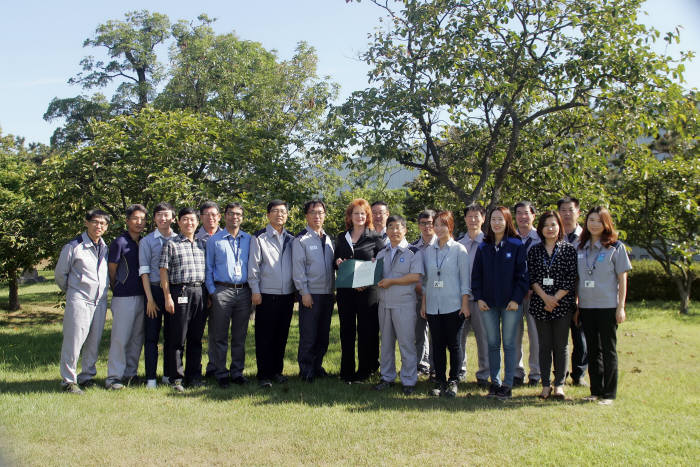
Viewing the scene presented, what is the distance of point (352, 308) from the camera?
602cm

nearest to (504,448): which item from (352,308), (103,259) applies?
(352,308)

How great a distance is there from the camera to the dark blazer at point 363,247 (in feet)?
19.5

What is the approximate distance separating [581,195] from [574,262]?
4083 millimetres

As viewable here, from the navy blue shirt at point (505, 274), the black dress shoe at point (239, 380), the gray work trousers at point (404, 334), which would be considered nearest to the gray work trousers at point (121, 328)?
the black dress shoe at point (239, 380)

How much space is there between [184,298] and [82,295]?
1082mm

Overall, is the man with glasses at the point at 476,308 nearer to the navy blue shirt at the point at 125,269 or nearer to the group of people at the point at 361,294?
the group of people at the point at 361,294

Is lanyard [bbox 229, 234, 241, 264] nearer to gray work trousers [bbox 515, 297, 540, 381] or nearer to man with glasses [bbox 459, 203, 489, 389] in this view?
man with glasses [bbox 459, 203, 489, 389]

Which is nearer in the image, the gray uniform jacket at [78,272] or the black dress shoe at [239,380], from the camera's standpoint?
the gray uniform jacket at [78,272]

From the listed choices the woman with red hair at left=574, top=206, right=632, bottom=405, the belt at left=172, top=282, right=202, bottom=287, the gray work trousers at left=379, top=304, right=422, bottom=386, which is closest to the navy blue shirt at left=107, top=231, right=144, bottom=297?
the belt at left=172, top=282, right=202, bottom=287

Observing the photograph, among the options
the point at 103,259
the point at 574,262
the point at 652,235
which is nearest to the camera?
the point at 574,262

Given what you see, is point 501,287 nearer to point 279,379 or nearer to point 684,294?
point 279,379

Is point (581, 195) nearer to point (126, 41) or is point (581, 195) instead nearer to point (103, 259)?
point (103, 259)

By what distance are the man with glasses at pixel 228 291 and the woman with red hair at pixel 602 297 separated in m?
3.53

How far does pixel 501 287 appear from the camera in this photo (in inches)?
210
